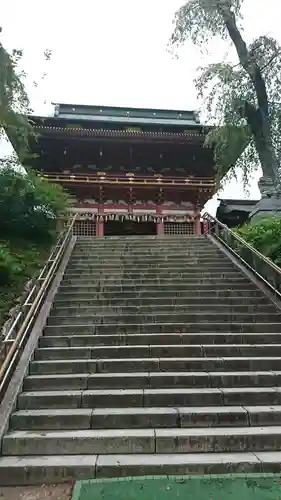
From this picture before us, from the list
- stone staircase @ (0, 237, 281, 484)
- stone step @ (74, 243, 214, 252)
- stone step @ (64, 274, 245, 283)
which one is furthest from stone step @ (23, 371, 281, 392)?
stone step @ (74, 243, 214, 252)

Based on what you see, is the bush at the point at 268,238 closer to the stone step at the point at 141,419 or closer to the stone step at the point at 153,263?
the stone step at the point at 153,263

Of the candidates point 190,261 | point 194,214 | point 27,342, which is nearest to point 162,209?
point 194,214

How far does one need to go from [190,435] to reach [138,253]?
672cm

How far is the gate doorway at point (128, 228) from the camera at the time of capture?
18359 millimetres

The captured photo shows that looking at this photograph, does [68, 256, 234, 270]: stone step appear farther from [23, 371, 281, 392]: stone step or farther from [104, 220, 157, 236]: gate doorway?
[104, 220, 157, 236]: gate doorway

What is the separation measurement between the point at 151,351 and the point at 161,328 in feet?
2.51

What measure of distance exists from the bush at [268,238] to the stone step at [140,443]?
15.1ft

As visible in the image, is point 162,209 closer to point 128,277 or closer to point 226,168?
point 226,168

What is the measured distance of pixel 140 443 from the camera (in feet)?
11.5

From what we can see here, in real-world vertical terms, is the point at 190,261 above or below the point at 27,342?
above

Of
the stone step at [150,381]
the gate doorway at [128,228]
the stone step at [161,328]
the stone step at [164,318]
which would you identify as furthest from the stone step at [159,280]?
the gate doorway at [128,228]

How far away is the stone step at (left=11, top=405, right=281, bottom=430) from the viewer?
3.80 metres

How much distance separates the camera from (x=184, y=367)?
15.6ft

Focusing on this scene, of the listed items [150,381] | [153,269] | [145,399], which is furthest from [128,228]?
[145,399]
